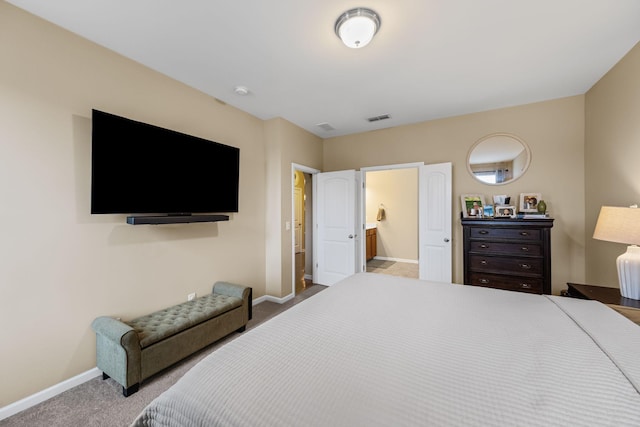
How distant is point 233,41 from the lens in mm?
2072

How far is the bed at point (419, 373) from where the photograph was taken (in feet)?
2.46

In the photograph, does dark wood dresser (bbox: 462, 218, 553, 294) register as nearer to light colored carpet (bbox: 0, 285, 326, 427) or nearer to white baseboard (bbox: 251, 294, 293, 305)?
white baseboard (bbox: 251, 294, 293, 305)

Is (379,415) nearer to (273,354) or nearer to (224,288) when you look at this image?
(273,354)

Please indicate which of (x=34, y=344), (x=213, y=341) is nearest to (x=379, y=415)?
(x=213, y=341)

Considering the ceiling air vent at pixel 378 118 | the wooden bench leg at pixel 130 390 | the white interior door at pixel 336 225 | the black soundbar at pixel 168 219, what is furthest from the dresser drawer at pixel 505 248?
the wooden bench leg at pixel 130 390

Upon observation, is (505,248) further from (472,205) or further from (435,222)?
(435,222)

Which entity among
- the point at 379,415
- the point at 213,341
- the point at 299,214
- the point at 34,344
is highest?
the point at 299,214

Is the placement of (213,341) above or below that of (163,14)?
below

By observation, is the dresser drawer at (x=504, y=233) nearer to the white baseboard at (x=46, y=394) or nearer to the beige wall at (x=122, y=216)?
the beige wall at (x=122, y=216)

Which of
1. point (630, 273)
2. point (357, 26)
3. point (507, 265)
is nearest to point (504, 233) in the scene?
point (507, 265)

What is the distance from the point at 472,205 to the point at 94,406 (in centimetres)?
437

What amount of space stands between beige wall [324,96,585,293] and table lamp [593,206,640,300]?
1.35 m

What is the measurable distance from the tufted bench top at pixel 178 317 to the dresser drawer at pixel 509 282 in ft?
9.45

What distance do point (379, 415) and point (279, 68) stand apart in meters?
2.71
